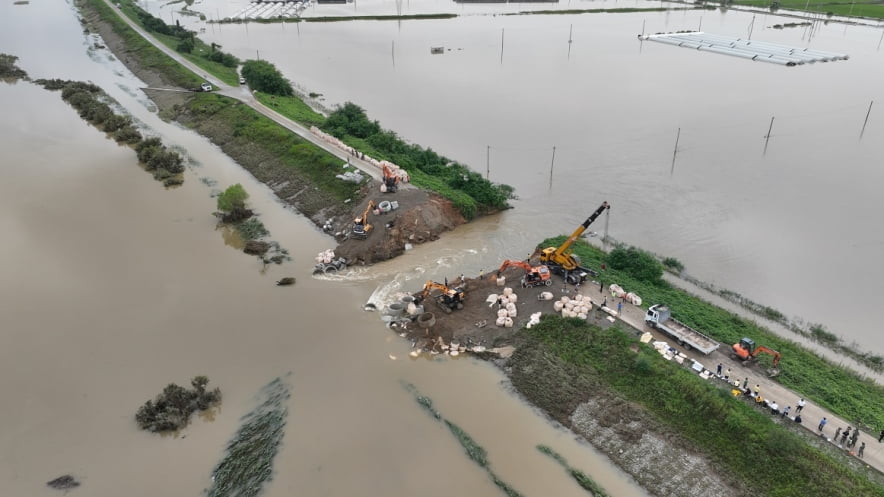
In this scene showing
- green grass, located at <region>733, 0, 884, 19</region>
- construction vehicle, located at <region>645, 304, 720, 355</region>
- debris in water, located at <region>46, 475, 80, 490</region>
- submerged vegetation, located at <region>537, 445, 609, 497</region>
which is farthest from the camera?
green grass, located at <region>733, 0, 884, 19</region>

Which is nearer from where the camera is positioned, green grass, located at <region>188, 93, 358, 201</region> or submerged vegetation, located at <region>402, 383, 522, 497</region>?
submerged vegetation, located at <region>402, 383, 522, 497</region>

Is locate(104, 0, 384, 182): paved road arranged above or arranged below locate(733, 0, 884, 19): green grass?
below

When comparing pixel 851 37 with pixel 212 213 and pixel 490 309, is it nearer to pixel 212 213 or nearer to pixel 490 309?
pixel 490 309

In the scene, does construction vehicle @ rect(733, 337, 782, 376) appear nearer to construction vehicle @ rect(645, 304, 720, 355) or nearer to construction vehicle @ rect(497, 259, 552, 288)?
construction vehicle @ rect(645, 304, 720, 355)

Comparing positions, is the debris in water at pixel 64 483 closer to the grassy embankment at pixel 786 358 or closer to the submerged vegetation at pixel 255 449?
the submerged vegetation at pixel 255 449

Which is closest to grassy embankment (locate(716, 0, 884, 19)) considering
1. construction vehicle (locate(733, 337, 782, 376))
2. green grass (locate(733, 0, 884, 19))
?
green grass (locate(733, 0, 884, 19))

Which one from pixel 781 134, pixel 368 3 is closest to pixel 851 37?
pixel 781 134

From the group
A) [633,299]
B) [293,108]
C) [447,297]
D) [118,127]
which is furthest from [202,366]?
[118,127]
